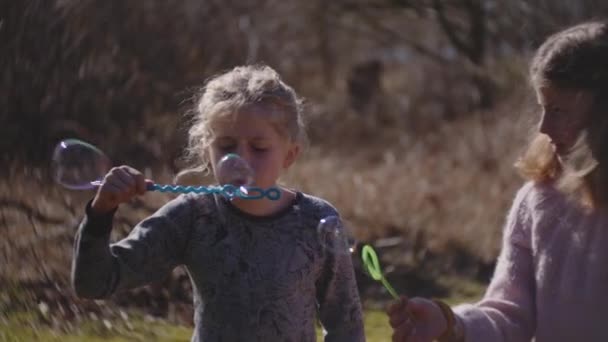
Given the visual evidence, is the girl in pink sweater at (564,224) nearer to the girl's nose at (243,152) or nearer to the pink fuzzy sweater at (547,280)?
the pink fuzzy sweater at (547,280)

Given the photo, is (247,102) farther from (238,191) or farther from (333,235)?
(333,235)

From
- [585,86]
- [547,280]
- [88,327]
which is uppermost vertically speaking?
[585,86]

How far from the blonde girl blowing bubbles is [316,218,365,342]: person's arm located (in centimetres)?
1

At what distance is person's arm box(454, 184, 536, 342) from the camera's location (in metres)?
2.60

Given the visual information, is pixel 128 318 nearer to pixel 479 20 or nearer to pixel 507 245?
pixel 507 245

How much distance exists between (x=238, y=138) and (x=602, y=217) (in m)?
0.91

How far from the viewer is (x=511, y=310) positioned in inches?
106

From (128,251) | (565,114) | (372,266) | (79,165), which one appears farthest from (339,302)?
(565,114)

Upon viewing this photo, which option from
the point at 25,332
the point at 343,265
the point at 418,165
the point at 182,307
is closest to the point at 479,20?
the point at 418,165

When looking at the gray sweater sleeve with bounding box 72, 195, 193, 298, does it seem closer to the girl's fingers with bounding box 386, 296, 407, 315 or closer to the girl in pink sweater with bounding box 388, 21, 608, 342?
the girl's fingers with bounding box 386, 296, 407, 315

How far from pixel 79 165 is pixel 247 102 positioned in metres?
0.37

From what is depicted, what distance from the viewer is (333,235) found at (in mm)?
2244

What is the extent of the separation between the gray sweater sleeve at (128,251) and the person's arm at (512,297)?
2.29 ft

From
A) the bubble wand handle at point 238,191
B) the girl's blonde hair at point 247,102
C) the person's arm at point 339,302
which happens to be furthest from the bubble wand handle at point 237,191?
the person's arm at point 339,302
